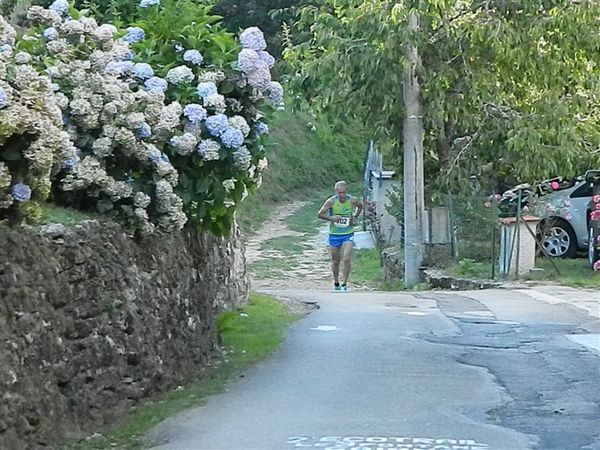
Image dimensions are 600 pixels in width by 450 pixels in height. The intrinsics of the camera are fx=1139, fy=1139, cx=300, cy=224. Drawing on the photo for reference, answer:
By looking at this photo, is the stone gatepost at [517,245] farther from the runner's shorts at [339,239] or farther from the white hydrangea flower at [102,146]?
the white hydrangea flower at [102,146]

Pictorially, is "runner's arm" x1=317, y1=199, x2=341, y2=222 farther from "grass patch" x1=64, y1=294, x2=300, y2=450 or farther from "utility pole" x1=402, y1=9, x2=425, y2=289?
"grass patch" x1=64, y1=294, x2=300, y2=450

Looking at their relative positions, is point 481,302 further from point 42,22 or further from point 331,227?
point 42,22

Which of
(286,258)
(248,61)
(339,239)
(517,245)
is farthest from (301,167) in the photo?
(248,61)

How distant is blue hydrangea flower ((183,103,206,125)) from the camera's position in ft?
29.9

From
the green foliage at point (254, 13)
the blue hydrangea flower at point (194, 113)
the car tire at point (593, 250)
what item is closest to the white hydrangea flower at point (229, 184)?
the blue hydrangea flower at point (194, 113)

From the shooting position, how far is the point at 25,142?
6285 mm

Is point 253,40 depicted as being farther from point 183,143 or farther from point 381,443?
point 381,443

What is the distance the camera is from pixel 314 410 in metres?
8.19

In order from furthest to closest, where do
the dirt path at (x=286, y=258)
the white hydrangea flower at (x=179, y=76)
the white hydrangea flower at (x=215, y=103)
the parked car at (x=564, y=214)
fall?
the dirt path at (x=286, y=258)
the parked car at (x=564, y=214)
the white hydrangea flower at (x=179, y=76)
the white hydrangea flower at (x=215, y=103)

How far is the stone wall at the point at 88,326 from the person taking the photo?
21.4 feet

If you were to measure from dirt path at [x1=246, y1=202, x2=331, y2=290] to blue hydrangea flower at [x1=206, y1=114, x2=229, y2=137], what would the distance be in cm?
1128

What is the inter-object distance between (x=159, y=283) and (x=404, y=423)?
2.32 meters

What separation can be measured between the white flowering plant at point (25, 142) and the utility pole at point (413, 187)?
47.8 feet

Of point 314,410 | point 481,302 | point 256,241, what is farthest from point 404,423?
point 256,241
